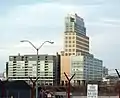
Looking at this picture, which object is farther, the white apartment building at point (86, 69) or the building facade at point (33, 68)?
the white apartment building at point (86, 69)

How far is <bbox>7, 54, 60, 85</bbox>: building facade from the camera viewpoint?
145025mm

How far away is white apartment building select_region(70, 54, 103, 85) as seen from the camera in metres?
163

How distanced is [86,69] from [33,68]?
2978 cm

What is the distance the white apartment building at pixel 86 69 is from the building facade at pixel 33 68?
724cm

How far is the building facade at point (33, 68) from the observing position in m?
145

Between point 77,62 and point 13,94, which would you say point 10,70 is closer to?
point 77,62

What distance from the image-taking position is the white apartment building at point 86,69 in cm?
16275

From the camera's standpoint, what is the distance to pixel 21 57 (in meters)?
150

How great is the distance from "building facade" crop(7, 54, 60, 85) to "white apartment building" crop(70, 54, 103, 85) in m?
7.24

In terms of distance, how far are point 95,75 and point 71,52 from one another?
1243 inches

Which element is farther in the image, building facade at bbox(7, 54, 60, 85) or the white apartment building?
the white apartment building

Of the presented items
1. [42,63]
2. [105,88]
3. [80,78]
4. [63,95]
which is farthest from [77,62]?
[63,95]

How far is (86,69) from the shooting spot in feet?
539

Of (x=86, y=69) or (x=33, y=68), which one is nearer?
(x=33, y=68)
